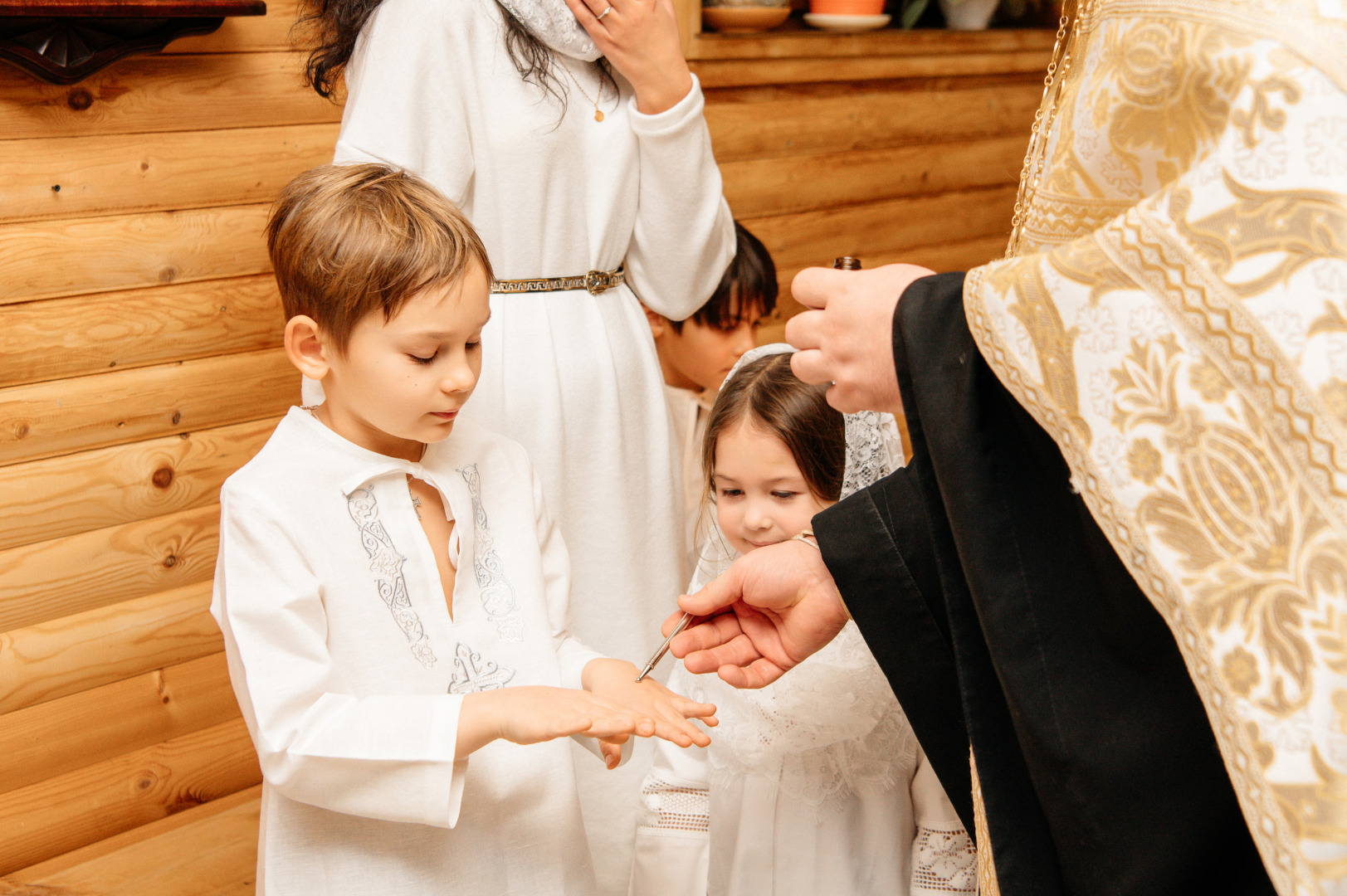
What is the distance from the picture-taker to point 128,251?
2.16m

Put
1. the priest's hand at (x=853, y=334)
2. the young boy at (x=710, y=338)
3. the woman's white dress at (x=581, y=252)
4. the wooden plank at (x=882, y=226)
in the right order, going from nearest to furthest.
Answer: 1. the priest's hand at (x=853, y=334)
2. the woman's white dress at (x=581, y=252)
3. the young boy at (x=710, y=338)
4. the wooden plank at (x=882, y=226)

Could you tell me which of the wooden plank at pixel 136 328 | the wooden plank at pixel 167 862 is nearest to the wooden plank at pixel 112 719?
the wooden plank at pixel 167 862

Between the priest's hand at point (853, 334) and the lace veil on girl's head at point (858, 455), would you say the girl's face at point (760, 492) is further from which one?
the priest's hand at point (853, 334)

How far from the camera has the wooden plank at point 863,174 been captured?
10.4 ft

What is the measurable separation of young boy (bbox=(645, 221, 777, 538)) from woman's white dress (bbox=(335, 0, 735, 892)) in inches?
16.0

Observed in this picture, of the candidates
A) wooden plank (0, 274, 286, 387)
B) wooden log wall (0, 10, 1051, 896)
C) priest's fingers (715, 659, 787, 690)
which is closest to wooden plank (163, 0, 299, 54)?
wooden log wall (0, 10, 1051, 896)

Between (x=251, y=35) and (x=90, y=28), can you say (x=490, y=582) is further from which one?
(x=251, y=35)

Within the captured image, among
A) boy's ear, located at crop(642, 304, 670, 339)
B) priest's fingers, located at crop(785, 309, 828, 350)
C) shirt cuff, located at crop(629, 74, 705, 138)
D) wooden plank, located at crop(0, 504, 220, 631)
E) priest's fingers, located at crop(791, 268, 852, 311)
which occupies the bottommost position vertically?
wooden plank, located at crop(0, 504, 220, 631)

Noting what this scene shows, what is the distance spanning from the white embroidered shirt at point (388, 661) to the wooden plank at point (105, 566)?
3.85 feet

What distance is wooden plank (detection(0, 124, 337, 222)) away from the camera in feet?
6.66

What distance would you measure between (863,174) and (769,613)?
7.91 feet

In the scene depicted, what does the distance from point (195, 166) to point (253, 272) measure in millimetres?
245

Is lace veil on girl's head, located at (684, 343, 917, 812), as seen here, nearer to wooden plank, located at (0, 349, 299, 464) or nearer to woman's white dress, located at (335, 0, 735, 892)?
woman's white dress, located at (335, 0, 735, 892)

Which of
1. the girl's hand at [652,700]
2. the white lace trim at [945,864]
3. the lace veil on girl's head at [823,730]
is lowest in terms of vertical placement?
the white lace trim at [945,864]
